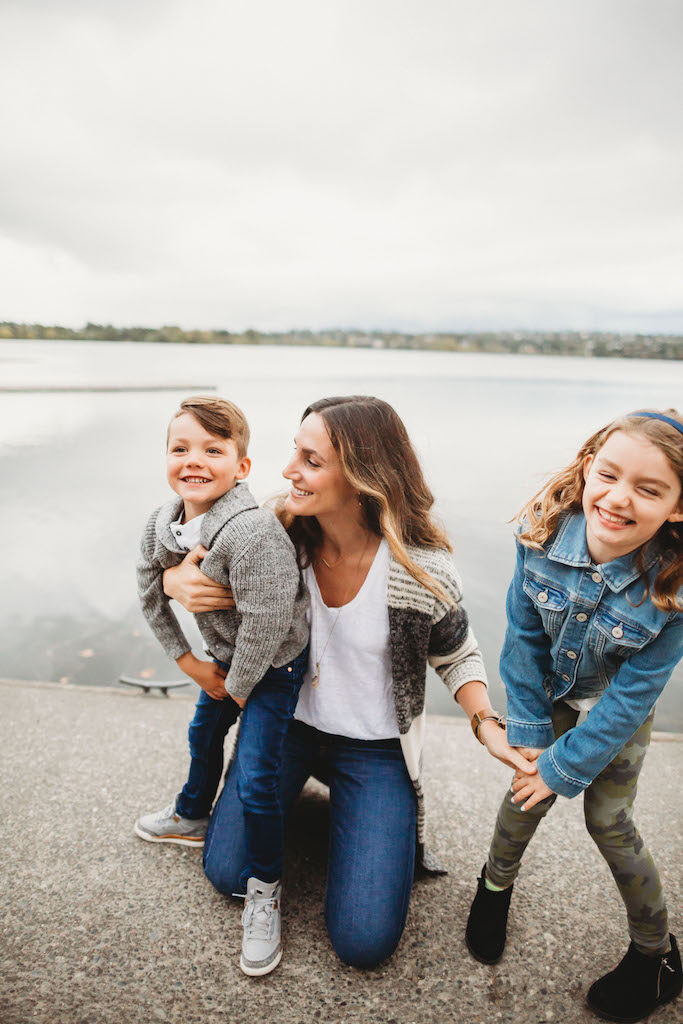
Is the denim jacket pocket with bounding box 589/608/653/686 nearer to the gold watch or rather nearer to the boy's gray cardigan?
the gold watch

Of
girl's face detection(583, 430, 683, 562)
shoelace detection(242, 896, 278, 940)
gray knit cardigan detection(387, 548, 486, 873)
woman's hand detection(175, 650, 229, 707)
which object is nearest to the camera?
girl's face detection(583, 430, 683, 562)

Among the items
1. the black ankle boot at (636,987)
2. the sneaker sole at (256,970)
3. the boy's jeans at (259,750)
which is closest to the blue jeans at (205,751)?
the boy's jeans at (259,750)

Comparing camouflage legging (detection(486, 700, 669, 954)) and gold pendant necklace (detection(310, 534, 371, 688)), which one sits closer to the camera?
camouflage legging (detection(486, 700, 669, 954))

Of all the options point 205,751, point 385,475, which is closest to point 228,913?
point 205,751

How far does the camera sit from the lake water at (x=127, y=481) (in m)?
3.66

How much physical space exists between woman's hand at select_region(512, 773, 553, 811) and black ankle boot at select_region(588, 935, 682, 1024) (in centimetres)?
43

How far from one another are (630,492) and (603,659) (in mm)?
433

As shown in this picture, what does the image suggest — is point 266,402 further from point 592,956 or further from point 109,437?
point 592,956

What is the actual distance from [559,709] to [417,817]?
1.77 feet

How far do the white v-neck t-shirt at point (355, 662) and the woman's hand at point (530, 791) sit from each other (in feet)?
1.24

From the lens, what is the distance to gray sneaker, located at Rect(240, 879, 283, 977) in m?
1.48

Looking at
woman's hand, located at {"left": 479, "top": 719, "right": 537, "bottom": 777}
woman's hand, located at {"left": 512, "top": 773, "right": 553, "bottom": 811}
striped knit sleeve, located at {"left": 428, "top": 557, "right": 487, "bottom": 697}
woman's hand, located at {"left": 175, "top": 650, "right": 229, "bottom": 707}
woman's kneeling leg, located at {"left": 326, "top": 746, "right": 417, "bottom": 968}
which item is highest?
striped knit sleeve, located at {"left": 428, "top": 557, "right": 487, "bottom": 697}

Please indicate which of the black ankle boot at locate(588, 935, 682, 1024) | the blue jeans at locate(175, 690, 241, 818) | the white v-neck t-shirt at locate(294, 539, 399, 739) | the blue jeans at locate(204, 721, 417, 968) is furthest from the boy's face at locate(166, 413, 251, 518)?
the black ankle boot at locate(588, 935, 682, 1024)

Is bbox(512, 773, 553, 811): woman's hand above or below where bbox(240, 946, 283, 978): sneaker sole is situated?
above
